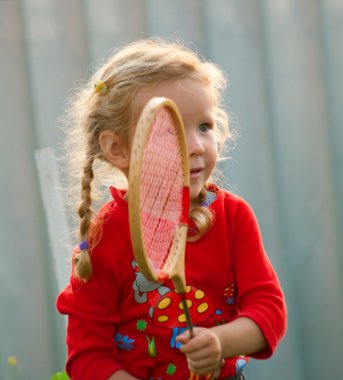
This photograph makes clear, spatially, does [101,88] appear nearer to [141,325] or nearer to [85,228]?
[85,228]

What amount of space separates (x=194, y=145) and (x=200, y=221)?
A: 0.14 metres

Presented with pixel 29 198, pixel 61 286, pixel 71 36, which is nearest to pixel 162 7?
pixel 71 36

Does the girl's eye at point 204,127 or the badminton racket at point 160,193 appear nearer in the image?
the badminton racket at point 160,193

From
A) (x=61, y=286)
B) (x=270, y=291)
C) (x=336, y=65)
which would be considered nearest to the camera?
(x=270, y=291)

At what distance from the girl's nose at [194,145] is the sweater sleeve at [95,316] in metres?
0.20

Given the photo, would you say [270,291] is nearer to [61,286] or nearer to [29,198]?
[61,286]

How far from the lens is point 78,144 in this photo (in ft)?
4.85

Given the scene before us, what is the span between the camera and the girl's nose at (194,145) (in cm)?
126

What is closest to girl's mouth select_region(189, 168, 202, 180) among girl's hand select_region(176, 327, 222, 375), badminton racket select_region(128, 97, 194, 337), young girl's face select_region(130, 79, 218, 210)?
young girl's face select_region(130, 79, 218, 210)

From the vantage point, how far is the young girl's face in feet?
4.18

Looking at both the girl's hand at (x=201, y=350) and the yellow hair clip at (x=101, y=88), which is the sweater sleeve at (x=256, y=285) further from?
the yellow hair clip at (x=101, y=88)

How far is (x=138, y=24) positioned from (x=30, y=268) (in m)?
0.66

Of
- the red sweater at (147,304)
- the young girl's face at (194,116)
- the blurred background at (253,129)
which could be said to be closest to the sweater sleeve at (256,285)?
the red sweater at (147,304)

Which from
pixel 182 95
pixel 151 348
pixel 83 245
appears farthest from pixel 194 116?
pixel 151 348
